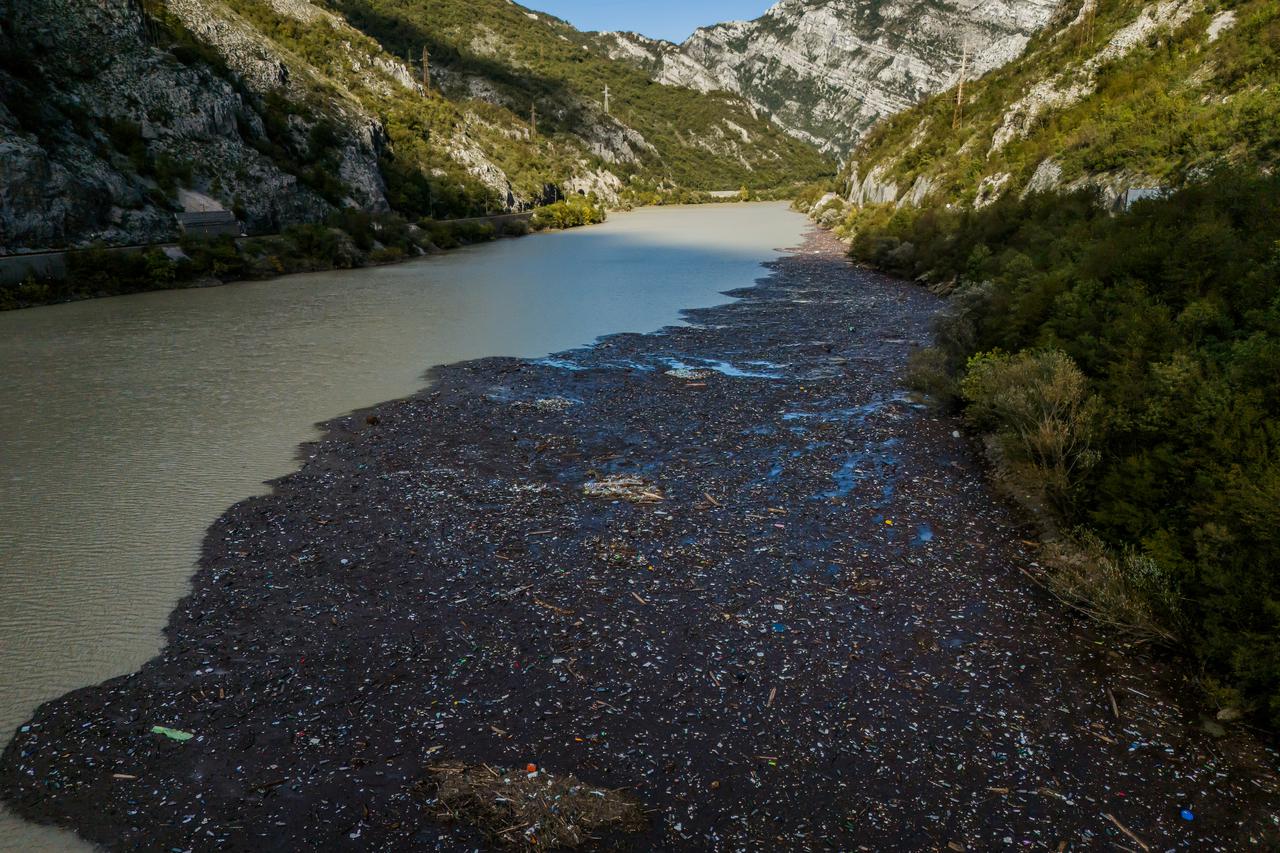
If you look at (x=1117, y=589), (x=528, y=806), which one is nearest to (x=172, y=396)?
(x=528, y=806)

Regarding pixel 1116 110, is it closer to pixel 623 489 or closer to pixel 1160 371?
pixel 1160 371

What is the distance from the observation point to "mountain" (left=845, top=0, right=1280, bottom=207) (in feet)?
79.8

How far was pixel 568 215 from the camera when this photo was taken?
100m

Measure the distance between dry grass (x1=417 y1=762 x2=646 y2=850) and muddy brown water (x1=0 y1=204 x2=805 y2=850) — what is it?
3.11 meters

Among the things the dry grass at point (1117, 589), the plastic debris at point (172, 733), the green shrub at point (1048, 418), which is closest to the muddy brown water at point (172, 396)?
the plastic debris at point (172, 733)

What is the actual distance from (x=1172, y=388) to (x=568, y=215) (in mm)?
96609

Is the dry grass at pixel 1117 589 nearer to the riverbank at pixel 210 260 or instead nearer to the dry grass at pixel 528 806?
the dry grass at pixel 528 806

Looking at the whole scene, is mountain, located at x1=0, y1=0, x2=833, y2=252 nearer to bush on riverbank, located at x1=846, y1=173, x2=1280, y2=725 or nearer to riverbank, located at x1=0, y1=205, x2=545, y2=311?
riverbank, located at x1=0, y1=205, x2=545, y2=311

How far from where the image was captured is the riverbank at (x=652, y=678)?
6477 mm

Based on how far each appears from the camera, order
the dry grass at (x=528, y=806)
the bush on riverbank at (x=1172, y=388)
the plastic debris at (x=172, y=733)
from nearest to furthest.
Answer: the dry grass at (x=528, y=806), the plastic debris at (x=172, y=733), the bush on riverbank at (x=1172, y=388)

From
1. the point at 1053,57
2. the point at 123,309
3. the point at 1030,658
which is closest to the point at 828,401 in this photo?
the point at 1030,658

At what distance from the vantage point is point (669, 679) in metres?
8.33

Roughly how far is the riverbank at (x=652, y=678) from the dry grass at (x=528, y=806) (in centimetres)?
15

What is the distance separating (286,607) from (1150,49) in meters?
51.2
